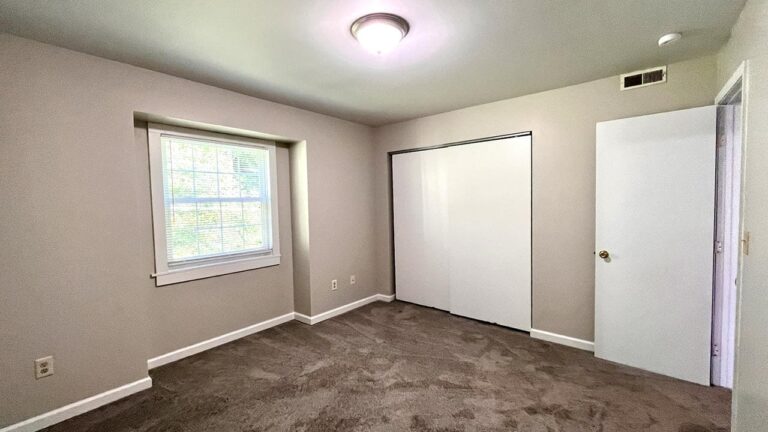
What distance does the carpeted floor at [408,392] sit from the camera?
2000mm

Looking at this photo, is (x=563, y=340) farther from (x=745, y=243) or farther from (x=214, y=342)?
(x=214, y=342)

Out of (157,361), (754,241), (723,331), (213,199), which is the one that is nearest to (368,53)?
(213,199)

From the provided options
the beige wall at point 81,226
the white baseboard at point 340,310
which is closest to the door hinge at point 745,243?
the white baseboard at point 340,310

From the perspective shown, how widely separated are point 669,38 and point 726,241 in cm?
150

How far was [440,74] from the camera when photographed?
2.61 metres

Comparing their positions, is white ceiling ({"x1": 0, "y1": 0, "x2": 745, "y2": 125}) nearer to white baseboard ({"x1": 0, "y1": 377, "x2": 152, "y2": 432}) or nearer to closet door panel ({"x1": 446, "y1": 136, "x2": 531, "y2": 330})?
closet door panel ({"x1": 446, "y1": 136, "x2": 531, "y2": 330})

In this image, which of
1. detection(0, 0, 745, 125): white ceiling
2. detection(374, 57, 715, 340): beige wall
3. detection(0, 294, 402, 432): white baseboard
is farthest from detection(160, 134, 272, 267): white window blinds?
detection(374, 57, 715, 340): beige wall

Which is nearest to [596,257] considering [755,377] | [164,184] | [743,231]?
[743,231]

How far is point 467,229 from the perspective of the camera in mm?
3691

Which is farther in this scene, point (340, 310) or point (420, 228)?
point (420, 228)

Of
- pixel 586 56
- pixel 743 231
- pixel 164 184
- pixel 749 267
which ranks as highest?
pixel 586 56

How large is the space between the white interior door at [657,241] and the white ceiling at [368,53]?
0.60 metres

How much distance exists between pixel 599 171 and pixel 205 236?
12.0ft

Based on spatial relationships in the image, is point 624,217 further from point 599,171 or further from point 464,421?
point 464,421
